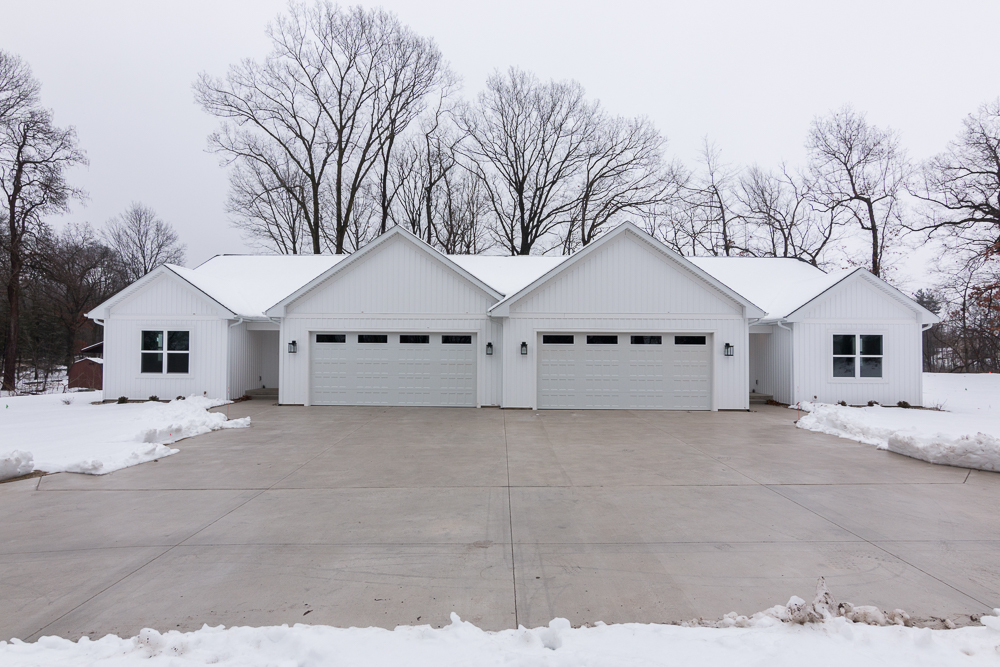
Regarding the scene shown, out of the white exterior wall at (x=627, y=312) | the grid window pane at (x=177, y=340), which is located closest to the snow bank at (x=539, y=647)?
the white exterior wall at (x=627, y=312)

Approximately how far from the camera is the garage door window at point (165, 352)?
15.7 metres

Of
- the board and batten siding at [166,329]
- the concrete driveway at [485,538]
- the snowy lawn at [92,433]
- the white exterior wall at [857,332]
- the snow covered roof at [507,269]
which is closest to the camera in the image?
the concrete driveway at [485,538]

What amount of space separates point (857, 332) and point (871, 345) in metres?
0.62

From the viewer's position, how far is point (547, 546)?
15.0ft

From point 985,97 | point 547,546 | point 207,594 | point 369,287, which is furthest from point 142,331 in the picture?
point 985,97

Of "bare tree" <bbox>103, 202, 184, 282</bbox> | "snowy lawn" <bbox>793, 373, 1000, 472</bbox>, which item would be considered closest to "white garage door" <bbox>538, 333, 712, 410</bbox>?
"snowy lawn" <bbox>793, 373, 1000, 472</bbox>

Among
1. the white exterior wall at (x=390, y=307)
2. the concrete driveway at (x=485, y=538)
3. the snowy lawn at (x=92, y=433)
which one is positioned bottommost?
the concrete driveway at (x=485, y=538)

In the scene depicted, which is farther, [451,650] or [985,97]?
[985,97]

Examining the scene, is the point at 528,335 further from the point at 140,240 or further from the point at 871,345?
the point at 140,240

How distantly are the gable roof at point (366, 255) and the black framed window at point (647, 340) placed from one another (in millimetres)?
4116

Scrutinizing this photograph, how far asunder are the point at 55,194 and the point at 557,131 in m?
25.1

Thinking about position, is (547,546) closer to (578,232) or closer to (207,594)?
(207,594)

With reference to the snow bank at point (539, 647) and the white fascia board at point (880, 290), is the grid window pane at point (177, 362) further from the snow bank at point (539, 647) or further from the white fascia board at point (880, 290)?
the white fascia board at point (880, 290)

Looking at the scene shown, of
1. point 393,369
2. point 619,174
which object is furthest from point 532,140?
point 393,369
